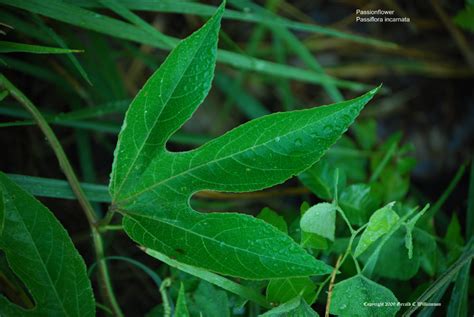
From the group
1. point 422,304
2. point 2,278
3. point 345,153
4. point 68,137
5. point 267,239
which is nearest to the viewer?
point 267,239

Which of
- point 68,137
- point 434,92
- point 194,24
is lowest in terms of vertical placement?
point 68,137

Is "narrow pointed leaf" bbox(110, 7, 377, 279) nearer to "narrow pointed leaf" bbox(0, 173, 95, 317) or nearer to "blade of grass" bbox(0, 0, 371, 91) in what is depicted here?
"narrow pointed leaf" bbox(0, 173, 95, 317)

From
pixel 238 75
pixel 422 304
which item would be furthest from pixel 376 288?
pixel 238 75

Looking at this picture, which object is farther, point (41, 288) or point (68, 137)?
point (68, 137)

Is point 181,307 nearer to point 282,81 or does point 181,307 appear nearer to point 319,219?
point 319,219

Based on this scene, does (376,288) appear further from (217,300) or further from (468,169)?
(468,169)

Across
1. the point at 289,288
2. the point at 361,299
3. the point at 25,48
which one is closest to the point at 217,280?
the point at 289,288

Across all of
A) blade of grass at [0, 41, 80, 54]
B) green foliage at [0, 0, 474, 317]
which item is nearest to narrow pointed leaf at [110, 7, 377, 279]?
green foliage at [0, 0, 474, 317]

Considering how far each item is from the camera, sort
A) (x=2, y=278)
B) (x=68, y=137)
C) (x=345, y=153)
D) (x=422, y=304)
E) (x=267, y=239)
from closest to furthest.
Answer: (x=267, y=239) → (x=422, y=304) → (x=2, y=278) → (x=345, y=153) → (x=68, y=137)
